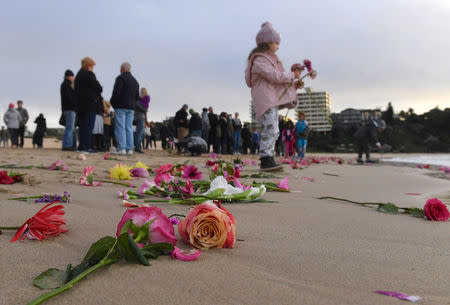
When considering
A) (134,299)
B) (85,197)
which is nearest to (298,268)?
(134,299)

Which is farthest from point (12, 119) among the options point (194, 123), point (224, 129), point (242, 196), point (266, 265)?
point (266, 265)

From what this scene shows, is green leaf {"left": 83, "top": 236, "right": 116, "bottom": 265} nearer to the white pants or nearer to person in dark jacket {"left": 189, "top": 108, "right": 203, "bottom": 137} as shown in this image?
the white pants

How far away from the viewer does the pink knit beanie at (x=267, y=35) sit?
5.04m

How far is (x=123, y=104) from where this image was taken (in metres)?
7.48

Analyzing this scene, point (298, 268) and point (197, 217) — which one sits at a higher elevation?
point (197, 217)

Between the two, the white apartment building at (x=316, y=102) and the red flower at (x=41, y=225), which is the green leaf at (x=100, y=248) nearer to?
the red flower at (x=41, y=225)

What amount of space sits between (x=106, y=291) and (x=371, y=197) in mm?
2481

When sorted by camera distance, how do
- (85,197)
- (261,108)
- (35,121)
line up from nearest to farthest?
(85,197)
(261,108)
(35,121)

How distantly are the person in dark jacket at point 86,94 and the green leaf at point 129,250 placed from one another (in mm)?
6901

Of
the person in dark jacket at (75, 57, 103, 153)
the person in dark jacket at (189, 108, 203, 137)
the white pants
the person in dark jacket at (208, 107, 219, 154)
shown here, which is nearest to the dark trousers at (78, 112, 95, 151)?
the person in dark jacket at (75, 57, 103, 153)

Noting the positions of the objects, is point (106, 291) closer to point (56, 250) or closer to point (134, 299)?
point (134, 299)

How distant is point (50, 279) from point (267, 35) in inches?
185

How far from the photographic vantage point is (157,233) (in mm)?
1060

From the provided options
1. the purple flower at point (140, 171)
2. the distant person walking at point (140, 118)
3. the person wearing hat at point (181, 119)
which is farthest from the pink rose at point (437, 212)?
the person wearing hat at point (181, 119)
